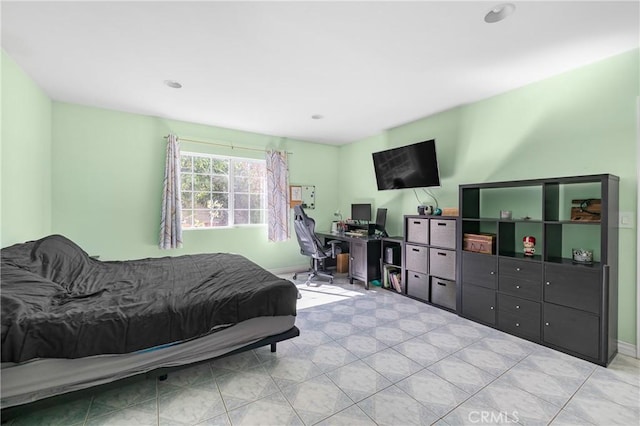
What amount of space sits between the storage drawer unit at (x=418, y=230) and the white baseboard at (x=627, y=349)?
1.87 meters

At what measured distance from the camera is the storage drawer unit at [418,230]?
11.8 ft

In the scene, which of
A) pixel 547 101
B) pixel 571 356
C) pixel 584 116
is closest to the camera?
pixel 571 356

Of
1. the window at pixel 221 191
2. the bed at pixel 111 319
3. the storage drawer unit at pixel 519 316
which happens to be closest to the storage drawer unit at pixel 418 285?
the storage drawer unit at pixel 519 316

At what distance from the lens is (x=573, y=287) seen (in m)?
2.32

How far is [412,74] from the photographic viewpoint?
8.98 feet

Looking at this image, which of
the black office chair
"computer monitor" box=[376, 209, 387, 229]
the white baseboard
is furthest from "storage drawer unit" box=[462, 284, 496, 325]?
the black office chair

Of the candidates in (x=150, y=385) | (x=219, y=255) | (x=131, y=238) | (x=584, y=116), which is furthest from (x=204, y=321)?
(x=584, y=116)

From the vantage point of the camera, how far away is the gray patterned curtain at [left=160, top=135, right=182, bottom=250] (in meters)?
3.95

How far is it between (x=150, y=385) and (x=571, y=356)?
3328 mm

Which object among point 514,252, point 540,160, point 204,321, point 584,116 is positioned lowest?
point 204,321

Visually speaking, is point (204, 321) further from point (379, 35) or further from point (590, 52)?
point (590, 52)

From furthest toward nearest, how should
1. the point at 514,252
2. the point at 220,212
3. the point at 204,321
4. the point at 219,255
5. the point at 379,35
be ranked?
the point at 220,212
the point at 219,255
the point at 514,252
the point at 379,35
the point at 204,321

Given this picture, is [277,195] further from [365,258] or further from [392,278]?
[392,278]

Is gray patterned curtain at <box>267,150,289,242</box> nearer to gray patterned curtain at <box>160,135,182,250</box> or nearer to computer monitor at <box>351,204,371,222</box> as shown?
computer monitor at <box>351,204,371,222</box>
